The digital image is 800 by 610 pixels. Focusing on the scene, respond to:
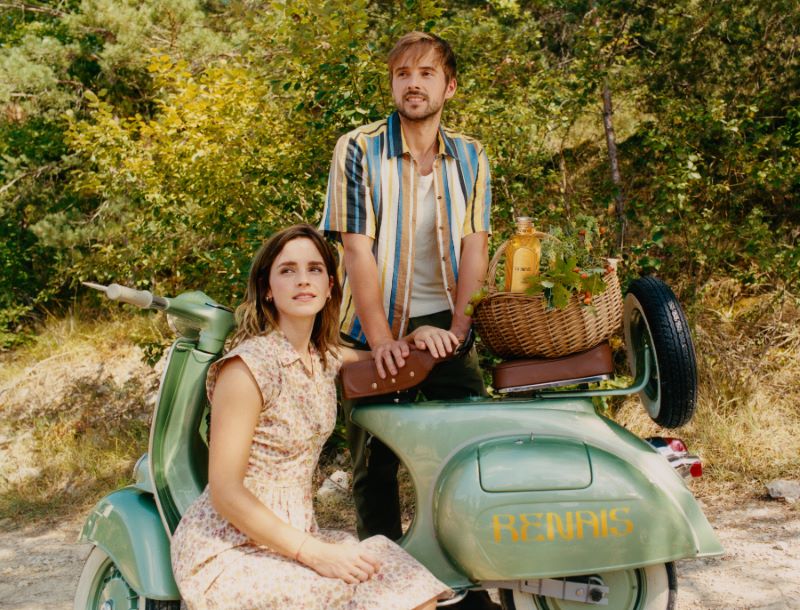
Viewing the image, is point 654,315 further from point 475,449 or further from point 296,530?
point 296,530

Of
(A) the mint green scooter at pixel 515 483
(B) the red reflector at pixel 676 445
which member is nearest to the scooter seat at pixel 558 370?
(A) the mint green scooter at pixel 515 483

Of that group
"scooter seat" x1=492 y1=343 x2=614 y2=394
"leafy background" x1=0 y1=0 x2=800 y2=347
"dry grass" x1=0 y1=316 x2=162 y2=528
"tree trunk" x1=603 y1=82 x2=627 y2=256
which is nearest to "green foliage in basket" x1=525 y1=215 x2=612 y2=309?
"scooter seat" x1=492 y1=343 x2=614 y2=394

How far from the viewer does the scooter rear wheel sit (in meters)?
2.07

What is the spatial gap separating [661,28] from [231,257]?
2.92m

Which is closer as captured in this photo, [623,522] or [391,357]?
[623,522]

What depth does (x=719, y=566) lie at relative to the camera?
304 cm

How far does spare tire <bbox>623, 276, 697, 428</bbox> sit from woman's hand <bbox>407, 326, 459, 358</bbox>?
0.51 m

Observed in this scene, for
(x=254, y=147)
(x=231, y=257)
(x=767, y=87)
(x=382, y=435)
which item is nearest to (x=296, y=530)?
(x=382, y=435)

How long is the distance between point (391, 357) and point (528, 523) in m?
0.54

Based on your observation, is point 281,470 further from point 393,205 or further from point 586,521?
point 393,205

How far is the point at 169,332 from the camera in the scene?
19.9 feet

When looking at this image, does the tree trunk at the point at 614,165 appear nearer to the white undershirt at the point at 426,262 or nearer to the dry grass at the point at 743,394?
the dry grass at the point at 743,394

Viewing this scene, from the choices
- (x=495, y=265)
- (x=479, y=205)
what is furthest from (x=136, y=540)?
(x=479, y=205)

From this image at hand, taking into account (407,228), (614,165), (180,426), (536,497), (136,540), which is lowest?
(136,540)
